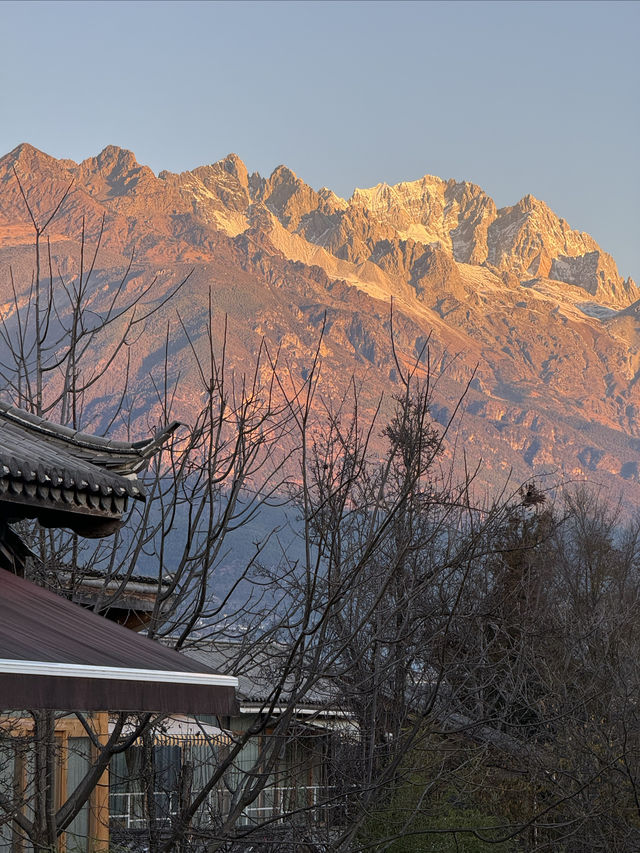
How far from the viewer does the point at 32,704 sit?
11.9 feet

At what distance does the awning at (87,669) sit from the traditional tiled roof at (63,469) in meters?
0.45

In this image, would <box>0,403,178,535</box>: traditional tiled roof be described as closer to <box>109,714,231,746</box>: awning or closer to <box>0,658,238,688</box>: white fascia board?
<box>0,658,238,688</box>: white fascia board

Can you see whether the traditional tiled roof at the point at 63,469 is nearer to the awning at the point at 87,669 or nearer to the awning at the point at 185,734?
the awning at the point at 87,669

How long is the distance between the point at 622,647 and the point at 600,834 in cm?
541

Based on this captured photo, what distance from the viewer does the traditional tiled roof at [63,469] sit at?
4.93 m

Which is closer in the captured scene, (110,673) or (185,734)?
(110,673)

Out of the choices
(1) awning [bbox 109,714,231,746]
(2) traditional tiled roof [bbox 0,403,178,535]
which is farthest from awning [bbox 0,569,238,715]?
(1) awning [bbox 109,714,231,746]

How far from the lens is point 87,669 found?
3.86m

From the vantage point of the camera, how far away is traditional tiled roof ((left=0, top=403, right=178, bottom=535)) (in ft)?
16.2

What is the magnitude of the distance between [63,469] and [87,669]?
4.61ft

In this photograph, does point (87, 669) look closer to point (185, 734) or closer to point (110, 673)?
point (110, 673)

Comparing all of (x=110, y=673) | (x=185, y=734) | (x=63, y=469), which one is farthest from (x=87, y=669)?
(x=185, y=734)

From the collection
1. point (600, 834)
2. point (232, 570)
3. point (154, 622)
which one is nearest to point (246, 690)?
point (600, 834)

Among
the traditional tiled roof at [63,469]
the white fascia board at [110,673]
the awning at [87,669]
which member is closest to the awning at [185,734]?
the traditional tiled roof at [63,469]
